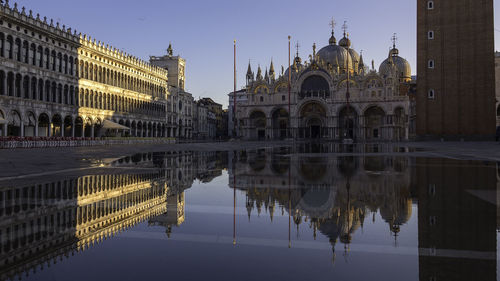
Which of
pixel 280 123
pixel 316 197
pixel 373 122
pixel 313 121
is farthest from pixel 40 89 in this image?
pixel 373 122

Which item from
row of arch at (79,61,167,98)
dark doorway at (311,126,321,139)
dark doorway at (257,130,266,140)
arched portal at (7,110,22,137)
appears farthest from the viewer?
dark doorway at (257,130,266,140)

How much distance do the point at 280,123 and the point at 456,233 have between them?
81610 millimetres

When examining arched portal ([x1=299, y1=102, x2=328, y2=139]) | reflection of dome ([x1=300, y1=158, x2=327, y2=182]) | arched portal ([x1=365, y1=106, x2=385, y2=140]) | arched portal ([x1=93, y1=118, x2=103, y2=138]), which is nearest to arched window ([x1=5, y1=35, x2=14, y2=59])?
arched portal ([x1=93, y1=118, x2=103, y2=138])

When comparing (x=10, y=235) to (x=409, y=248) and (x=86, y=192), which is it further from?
(x=409, y=248)

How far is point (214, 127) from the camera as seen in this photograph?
392ft

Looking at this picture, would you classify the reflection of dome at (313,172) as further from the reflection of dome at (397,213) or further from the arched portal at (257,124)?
the arched portal at (257,124)

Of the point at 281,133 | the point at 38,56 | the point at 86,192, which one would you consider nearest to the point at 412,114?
the point at 281,133

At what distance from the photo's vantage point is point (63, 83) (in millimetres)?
46438

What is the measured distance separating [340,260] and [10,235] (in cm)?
357

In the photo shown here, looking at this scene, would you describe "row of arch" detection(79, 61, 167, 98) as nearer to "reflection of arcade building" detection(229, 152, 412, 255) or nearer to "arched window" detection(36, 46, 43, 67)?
"arched window" detection(36, 46, 43, 67)

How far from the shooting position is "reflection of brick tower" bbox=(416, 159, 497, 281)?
3170 mm

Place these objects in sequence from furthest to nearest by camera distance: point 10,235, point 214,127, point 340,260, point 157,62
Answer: point 214,127 → point 157,62 → point 10,235 → point 340,260

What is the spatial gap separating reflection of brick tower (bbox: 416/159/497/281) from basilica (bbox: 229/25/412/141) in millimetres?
65582

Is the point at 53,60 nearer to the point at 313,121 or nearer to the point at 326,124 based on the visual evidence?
the point at 326,124
